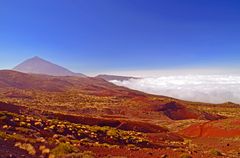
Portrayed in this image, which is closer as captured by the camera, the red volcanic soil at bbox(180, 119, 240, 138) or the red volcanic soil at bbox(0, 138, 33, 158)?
the red volcanic soil at bbox(0, 138, 33, 158)

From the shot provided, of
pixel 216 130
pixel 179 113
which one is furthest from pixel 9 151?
pixel 179 113

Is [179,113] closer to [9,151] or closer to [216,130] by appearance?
[216,130]

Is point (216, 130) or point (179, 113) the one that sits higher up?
point (179, 113)

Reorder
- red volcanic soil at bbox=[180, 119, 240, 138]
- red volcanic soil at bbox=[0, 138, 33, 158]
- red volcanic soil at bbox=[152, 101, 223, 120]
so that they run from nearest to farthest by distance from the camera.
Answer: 1. red volcanic soil at bbox=[0, 138, 33, 158]
2. red volcanic soil at bbox=[180, 119, 240, 138]
3. red volcanic soil at bbox=[152, 101, 223, 120]

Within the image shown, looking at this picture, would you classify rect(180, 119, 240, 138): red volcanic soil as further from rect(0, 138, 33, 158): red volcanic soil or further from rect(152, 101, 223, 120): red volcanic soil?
rect(0, 138, 33, 158): red volcanic soil

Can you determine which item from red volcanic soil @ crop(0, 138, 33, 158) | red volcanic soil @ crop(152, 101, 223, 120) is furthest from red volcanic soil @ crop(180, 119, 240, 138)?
red volcanic soil @ crop(0, 138, 33, 158)

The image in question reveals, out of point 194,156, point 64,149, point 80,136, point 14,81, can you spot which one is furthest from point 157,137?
point 14,81

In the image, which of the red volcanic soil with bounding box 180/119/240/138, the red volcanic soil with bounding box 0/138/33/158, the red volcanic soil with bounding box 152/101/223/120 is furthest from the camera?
the red volcanic soil with bounding box 152/101/223/120

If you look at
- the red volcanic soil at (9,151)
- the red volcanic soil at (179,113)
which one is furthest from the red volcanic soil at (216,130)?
the red volcanic soil at (9,151)

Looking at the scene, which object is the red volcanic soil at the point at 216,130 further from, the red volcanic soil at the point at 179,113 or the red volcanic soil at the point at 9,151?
the red volcanic soil at the point at 9,151
